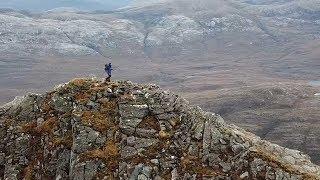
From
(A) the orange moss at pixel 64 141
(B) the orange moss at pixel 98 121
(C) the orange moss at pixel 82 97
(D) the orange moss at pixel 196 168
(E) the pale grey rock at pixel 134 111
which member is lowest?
(D) the orange moss at pixel 196 168

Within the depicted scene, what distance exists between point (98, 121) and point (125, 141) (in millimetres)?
2429

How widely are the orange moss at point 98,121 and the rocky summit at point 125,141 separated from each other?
65 millimetres

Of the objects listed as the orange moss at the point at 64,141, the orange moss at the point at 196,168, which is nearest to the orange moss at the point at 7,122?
the orange moss at the point at 64,141

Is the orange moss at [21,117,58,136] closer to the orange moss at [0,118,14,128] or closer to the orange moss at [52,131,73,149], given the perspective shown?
the orange moss at [52,131,73,149]

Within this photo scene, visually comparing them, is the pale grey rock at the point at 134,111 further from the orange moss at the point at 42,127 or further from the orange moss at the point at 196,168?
the orange moss at the point at 42,127

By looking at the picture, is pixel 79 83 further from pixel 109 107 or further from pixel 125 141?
A: pixel 125 141

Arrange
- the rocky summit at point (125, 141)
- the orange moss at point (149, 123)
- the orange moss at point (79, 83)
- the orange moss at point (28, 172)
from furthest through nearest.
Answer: the orange moss at point (79, 83) → the orange moss at point (28, 172) → the orange moss at point (149, 123) → the rocky summit at point (125, 141)

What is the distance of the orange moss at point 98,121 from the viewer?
103 ft

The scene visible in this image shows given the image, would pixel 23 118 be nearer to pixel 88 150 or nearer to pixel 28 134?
pixel 28 134

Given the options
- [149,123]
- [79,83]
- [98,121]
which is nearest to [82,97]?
[79,83]

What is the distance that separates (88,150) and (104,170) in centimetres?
173

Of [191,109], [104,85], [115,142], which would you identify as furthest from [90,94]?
[191,109]

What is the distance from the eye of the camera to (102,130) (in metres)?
31.3

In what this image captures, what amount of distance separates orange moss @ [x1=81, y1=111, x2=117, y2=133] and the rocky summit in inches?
2.6
